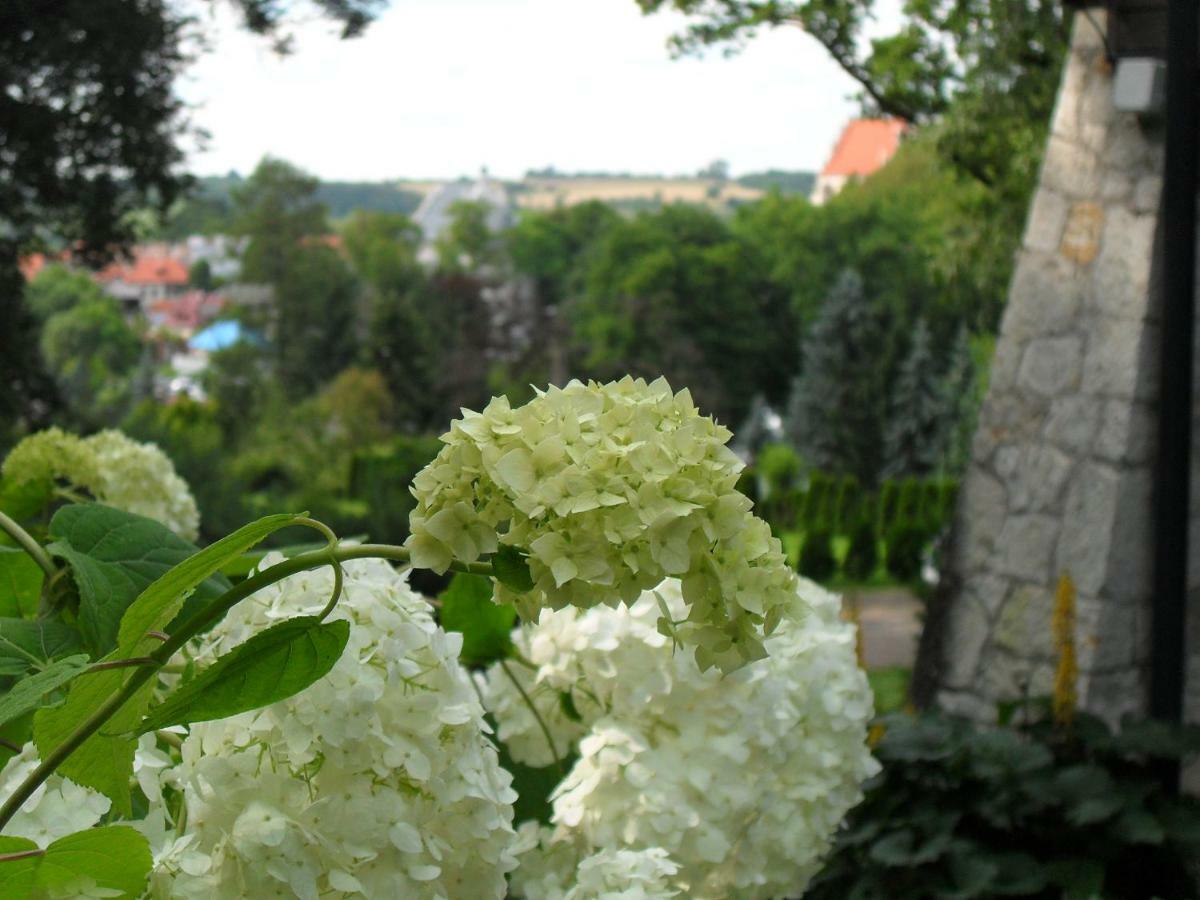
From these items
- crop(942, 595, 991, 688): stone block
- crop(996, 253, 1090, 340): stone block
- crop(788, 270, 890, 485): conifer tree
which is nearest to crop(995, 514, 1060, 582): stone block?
crop(942, 595, 991, 688): stone block

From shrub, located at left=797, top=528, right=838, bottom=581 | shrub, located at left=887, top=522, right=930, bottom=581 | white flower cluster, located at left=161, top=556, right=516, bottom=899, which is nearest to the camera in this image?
white flower cluster, located at left=161, top=556, right=516, bottom=899

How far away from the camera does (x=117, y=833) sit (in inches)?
20.0

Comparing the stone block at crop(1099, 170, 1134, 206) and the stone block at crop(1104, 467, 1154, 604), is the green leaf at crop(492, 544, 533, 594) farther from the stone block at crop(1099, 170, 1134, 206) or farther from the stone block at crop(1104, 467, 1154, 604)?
the stone block at crop(1099, 170, 1134, 206)

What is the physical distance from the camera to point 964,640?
359 centimetres

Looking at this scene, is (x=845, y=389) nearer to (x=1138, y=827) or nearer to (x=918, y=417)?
(x=918, y=417)

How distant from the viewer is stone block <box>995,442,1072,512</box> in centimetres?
341

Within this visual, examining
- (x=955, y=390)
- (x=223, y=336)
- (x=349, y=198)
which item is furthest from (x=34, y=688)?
(x=349, y=198)

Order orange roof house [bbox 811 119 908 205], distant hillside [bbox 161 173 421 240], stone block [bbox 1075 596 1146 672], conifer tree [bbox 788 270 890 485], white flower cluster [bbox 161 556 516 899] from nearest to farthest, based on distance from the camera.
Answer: white flower cluster [bbox 161 556 516 899], stone block [bbox 1075 596 1146 672], conifer tree [bbox 788 270 890 485], distant hillside [bbox 161 173 421 240], orange roof house [bbox 811 119 908 205]

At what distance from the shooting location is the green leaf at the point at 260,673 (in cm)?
49

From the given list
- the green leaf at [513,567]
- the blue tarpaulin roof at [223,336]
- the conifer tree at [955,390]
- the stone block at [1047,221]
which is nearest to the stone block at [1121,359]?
the stone block at [1047,221]

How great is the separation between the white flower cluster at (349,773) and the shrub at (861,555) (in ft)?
37.3

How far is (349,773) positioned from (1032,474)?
314 centimetres

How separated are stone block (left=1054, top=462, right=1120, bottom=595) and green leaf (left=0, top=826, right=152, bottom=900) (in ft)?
10.1

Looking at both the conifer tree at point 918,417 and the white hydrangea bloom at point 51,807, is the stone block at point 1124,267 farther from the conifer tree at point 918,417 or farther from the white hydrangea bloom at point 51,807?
the conifer tree at point 918,417
